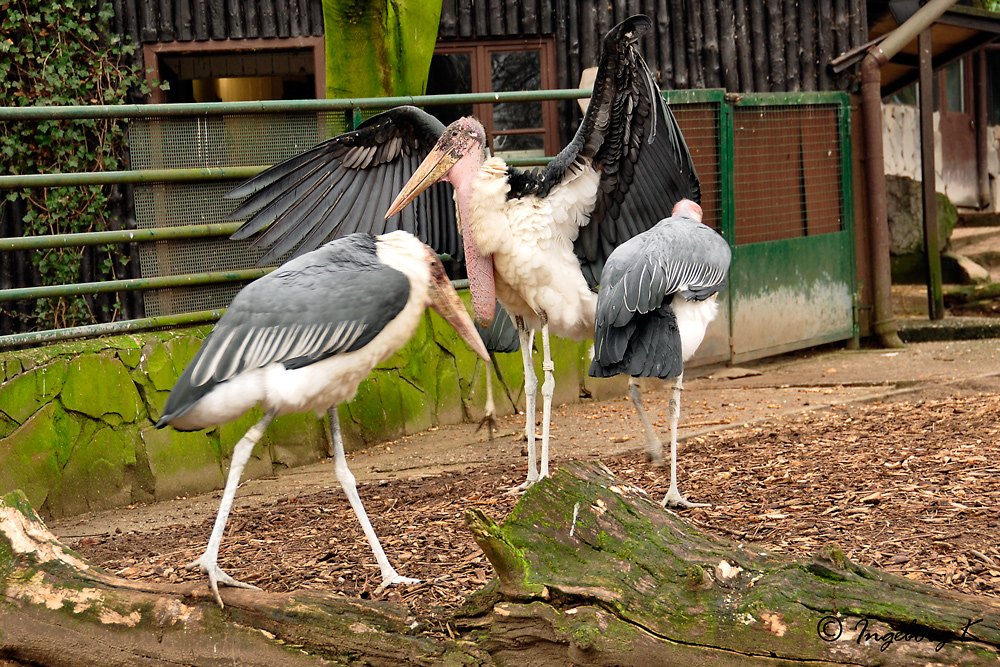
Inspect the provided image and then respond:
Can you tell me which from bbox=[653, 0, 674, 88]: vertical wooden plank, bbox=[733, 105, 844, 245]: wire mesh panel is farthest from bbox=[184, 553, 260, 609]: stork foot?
bbox=[653, 0, 674, 88]: vertical wooden plank

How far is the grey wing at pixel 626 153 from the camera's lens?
4.44m

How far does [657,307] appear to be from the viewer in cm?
412

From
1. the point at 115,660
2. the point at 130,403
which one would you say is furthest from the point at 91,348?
the point at 115,660

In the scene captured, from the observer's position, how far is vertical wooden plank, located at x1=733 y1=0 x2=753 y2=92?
868 cm

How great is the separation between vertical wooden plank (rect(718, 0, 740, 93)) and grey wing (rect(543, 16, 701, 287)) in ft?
13.6

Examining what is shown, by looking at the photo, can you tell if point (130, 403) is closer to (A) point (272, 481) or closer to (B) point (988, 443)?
(A) point (272, 481)

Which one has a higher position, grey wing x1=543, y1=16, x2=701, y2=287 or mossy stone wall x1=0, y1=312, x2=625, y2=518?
grey wing x1=543, y1=16, x2=701, y2=287

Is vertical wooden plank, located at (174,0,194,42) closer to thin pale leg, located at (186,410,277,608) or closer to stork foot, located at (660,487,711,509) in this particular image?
thin pale leg, located at (186,410,277,608)

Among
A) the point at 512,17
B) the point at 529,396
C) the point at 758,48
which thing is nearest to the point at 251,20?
the point at 512,17

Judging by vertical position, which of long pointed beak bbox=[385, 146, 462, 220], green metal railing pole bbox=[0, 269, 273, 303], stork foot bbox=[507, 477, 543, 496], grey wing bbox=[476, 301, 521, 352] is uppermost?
long pointed beak bbox=[385, 146, 462, 220]

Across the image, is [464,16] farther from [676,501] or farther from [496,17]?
[676,501]

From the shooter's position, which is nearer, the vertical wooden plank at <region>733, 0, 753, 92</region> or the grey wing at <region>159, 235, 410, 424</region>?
the grey wing at <region>159, 235, 410, 424</region>

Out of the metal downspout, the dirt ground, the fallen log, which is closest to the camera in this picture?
the fallen log

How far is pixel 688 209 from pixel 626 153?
1.51 ft
